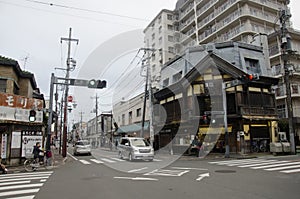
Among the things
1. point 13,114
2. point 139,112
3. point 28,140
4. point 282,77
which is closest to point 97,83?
point 13,114

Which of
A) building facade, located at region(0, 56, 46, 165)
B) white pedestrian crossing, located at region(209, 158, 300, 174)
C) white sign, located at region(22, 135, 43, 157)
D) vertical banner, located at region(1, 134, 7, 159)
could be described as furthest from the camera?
white sign, located at region(22, 135, 43, 157)

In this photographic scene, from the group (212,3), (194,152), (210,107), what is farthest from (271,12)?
(194,152)

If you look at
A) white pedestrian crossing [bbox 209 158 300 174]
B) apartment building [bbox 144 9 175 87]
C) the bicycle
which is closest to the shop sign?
the bicycle

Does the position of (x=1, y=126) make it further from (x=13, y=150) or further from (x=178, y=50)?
(x=178, y=50)

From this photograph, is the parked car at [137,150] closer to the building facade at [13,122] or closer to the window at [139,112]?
the building facade at [13,122]

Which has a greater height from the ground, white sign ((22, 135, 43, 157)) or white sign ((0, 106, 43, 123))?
white sign ((0, 106, 43, 123))

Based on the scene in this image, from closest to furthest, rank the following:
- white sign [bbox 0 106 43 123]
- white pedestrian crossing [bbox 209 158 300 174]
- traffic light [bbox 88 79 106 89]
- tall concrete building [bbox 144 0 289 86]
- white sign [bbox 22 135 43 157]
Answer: white pedestrian crossing [bbox 209 158 300 174]
traffic light [bbox 88 79 106 89]
white sign [bbox 0 106 43 123]
white sign [bbox 22 135 43 157]
tall concrete building [bbox 144 0 289 86]

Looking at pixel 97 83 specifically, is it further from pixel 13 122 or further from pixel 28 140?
pixel 28 140

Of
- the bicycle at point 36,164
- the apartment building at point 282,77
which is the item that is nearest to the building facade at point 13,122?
the bicycle at point 36,164

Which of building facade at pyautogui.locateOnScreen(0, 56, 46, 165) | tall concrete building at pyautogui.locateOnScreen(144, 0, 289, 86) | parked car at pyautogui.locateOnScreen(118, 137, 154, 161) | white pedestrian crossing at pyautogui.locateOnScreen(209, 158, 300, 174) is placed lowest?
white pedestrian crossing at pyautogui.locateOnScreen(209, 158, 300, 174)

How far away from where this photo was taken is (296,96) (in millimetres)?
33094

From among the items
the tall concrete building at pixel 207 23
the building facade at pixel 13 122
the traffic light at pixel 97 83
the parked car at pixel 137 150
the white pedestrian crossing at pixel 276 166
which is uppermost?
the tall concrete building at pixel 207 23

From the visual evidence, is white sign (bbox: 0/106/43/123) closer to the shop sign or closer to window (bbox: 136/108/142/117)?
the shop sign

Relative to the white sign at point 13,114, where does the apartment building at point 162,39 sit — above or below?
above
